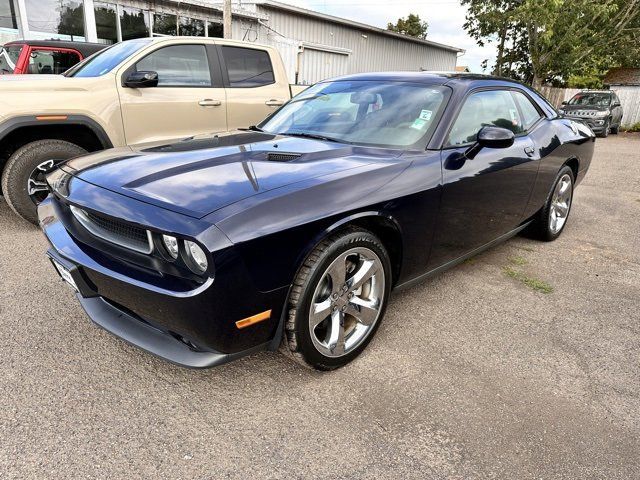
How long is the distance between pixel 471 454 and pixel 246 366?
1.19 metres

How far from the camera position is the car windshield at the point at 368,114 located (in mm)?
2963

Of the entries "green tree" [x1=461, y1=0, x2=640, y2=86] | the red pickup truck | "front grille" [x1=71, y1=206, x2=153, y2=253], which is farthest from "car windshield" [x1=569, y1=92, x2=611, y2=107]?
"front grille" [x1=71, y1=206, x2=153, y2=253]

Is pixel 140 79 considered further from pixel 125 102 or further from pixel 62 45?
pixel 62 45

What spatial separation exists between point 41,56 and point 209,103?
345 cm

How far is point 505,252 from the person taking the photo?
14.6 feet

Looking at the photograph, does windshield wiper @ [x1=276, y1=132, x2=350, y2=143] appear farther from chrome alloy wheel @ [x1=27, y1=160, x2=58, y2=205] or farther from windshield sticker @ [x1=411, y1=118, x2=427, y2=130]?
chrome alloy wheel @ [x1=27, y1=160, x2=58, y2=205]

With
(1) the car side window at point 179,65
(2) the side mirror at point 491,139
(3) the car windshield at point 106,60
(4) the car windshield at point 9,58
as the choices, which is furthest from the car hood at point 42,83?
(2) the side mirror at point 491,139

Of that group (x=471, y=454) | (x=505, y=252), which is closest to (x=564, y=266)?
(x=505, y=252)

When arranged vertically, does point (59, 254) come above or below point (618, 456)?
above

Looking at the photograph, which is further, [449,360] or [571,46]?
[571,46]

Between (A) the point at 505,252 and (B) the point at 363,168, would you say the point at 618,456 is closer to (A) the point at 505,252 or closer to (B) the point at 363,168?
(B) the point at 363,168

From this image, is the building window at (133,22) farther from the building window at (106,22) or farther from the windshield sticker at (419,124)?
the windshield sticker at (419,124)

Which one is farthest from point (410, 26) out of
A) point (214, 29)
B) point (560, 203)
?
point (560, 203)

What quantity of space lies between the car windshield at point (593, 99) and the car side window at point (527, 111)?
16.3 metres
